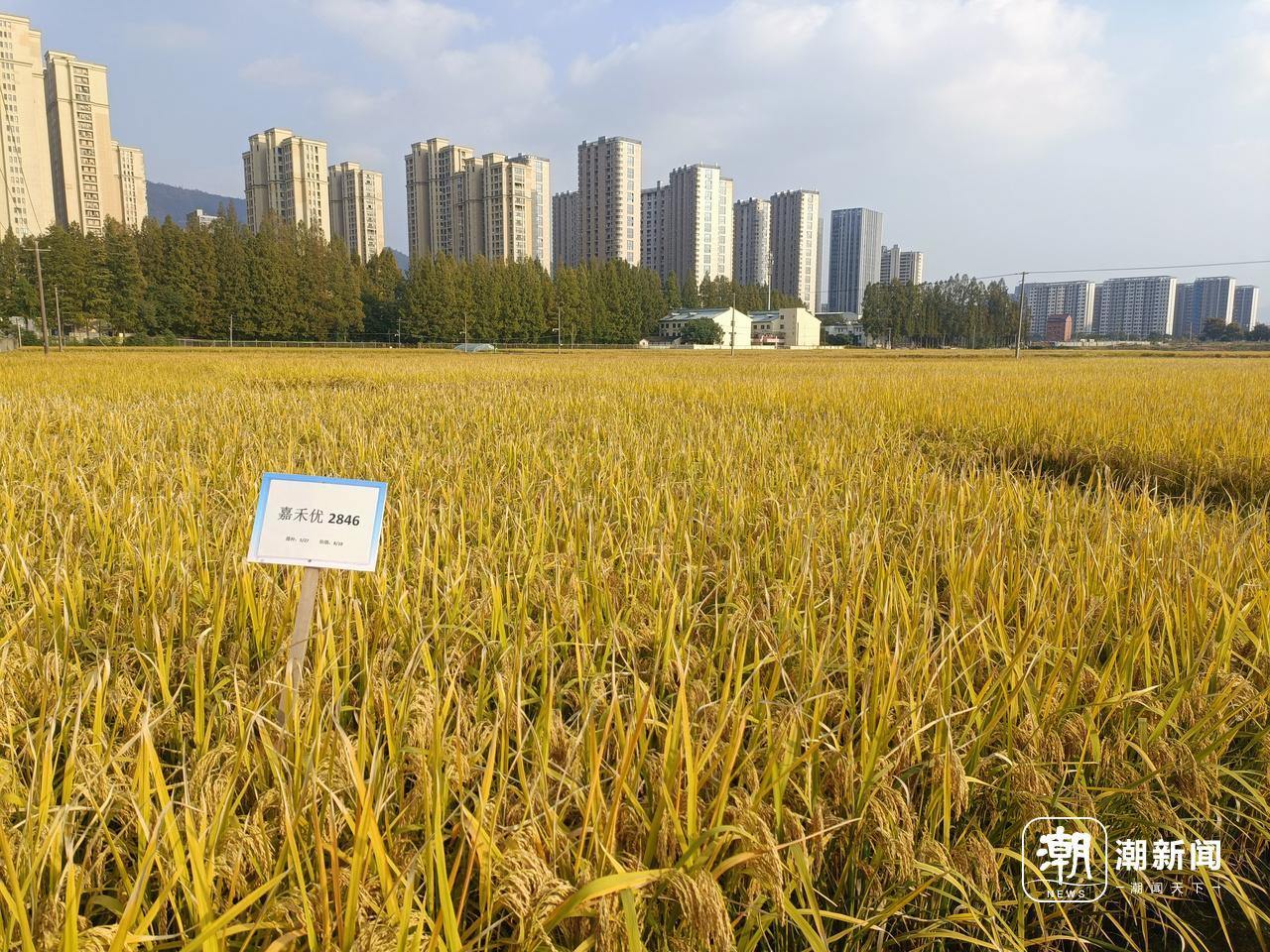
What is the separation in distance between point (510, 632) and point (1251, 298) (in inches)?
6695

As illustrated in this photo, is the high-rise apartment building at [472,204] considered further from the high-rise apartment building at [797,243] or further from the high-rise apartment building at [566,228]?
the high-rise apartment building at [797,243]

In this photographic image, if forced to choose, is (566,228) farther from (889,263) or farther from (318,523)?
(318,523)

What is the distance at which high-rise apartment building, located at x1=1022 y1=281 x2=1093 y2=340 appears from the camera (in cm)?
12862

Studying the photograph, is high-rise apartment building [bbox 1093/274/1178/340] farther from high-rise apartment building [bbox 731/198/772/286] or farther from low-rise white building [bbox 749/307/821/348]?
low-rise white building [bbox 749/307/821/348]

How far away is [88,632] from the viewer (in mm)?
1530

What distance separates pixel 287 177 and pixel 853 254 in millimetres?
100753

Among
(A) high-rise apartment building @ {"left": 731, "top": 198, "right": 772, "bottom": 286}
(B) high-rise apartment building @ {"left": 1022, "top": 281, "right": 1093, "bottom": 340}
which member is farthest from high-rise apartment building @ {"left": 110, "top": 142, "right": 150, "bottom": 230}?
(B) high-rise apartment building @ {"left": 1022, "top": 281, "right": 1093, "bottom": 340}

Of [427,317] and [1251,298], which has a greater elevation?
[1251,298]

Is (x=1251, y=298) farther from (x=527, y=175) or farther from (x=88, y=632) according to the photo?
(x=88, y=632)

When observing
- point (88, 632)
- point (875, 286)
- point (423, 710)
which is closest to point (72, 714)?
point (88, 632)

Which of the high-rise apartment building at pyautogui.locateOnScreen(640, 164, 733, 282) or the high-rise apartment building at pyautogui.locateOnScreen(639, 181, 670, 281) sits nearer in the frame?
the high-rise apartment building at pyautogui.locateOnScreen(640, 164, 733, 282)

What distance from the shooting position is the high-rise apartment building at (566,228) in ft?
351

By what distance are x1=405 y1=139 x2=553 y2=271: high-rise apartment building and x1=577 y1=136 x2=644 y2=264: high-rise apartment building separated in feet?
20.6

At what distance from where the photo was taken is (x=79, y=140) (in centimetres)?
6762
